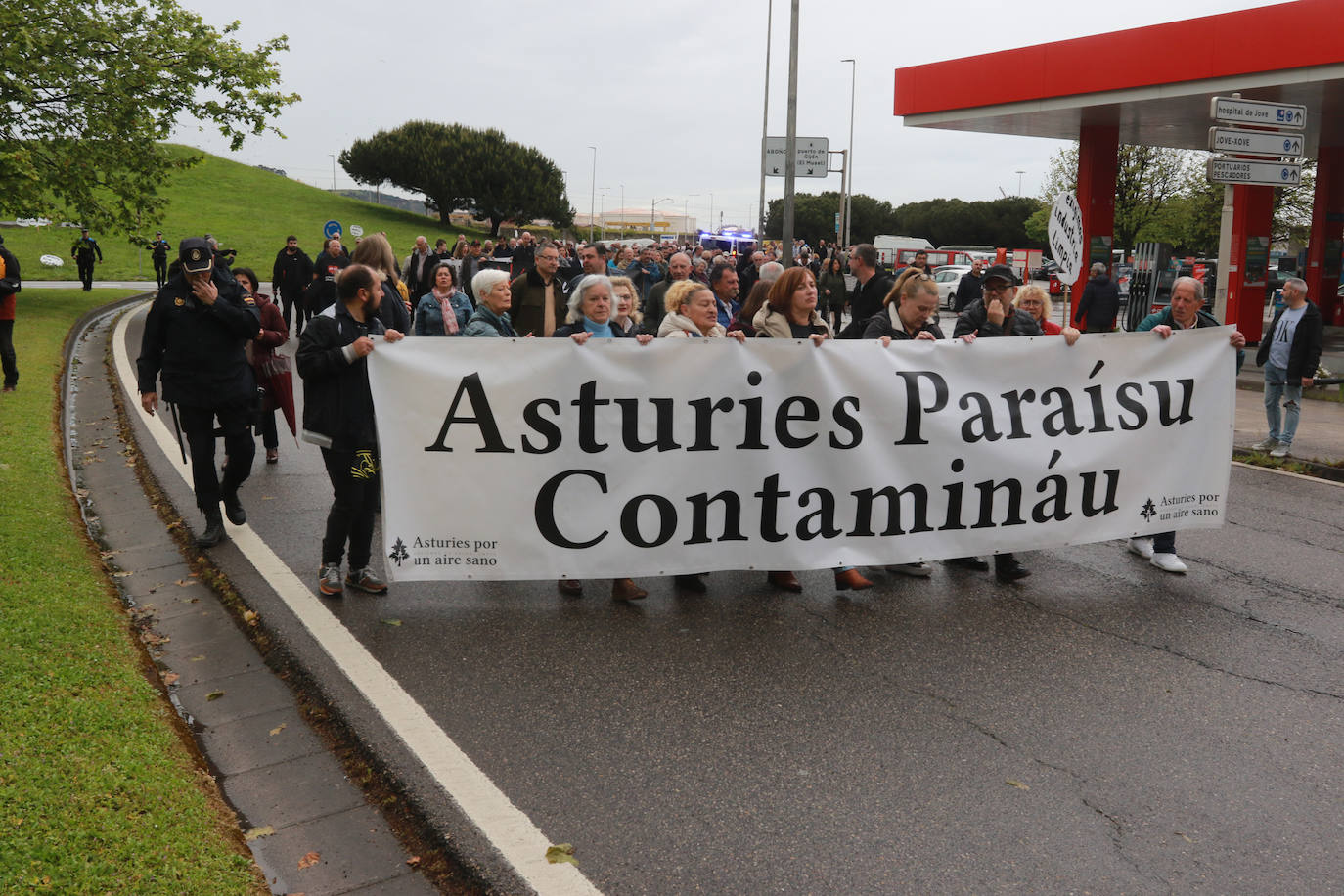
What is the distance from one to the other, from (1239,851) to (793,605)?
279 centimetres

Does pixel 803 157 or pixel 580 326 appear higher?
pixel 803 157

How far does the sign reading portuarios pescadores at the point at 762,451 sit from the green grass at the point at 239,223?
41.9 meters

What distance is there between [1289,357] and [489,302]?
838 cm

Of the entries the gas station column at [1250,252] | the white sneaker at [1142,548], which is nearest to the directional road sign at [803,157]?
the gas station column at [1250,252]

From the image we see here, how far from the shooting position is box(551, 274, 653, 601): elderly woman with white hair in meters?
6.16

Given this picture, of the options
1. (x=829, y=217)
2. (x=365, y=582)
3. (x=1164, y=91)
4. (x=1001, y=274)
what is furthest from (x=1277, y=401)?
(x=829, y=217)

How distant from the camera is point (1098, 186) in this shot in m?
24.1

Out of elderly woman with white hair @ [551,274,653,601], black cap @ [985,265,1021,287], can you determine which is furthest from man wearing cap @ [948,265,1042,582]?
elderly woman with white hair @ [551,274,653,601]

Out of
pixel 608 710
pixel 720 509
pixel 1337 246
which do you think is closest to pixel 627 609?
pixel 720 509

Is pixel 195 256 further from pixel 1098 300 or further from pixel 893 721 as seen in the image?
pixel 1098 300

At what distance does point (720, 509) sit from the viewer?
6.04m

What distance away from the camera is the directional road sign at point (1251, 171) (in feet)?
41.7

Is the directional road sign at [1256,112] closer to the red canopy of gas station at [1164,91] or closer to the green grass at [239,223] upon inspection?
the red canopy of gas station at [1164,91]

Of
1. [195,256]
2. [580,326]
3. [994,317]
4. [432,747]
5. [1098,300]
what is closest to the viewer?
[432,747]
